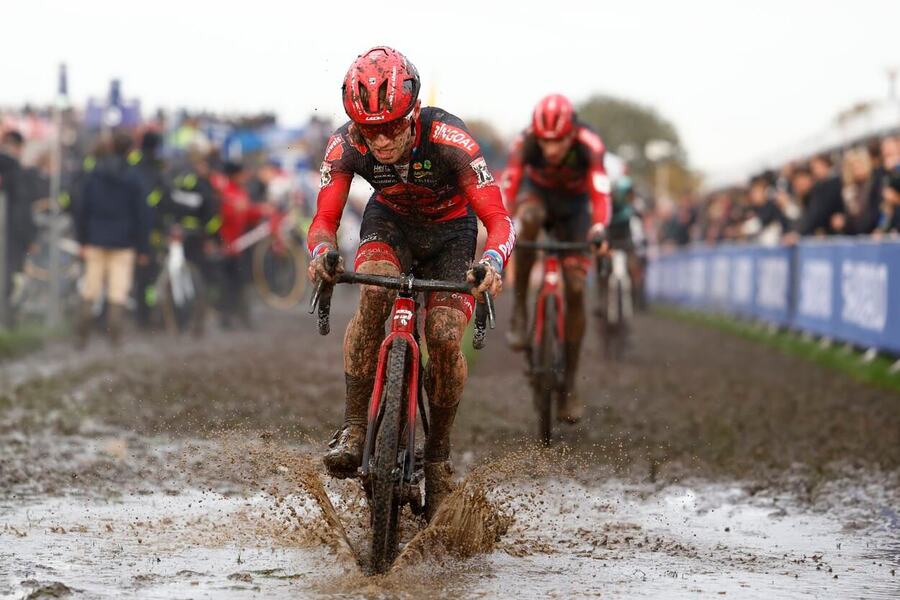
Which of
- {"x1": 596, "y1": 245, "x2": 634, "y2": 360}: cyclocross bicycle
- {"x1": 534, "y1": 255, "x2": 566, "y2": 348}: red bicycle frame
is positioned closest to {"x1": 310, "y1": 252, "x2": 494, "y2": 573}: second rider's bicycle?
{"x1": 534, "y1": 255, "x2": 566, "y2": 348}: red bicycle frame

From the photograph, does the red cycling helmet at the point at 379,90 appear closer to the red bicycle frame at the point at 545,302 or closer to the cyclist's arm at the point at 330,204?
the cyclist's arm at the point at 330,204

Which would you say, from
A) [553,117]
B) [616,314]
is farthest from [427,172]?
[616,314]

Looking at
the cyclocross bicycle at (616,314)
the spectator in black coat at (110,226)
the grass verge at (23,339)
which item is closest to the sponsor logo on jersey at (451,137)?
the cyclocross bicycle at (616,314)

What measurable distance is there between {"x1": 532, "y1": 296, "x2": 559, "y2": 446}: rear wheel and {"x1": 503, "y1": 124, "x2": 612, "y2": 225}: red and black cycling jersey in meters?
0.71

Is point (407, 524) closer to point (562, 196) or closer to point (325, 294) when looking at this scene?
point (325, 294)

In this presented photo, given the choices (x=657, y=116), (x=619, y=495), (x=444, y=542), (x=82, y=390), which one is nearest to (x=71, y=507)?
(x=444, y=542)

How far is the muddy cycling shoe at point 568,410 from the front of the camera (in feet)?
32.8

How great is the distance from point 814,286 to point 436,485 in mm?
12427

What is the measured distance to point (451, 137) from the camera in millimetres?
6348

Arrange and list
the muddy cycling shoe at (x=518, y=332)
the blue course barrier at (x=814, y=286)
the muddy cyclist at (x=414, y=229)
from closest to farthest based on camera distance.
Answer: the muddy cyclist at (x=414, y=229) → the muddy cycling shoe at (x=518, y=332) → the blue course barrier at (x=814, y=286)

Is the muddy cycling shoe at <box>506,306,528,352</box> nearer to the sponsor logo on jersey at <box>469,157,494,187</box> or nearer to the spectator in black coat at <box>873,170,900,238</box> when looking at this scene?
the sponsor logo on jersey at <box>469,157,494,187</box>

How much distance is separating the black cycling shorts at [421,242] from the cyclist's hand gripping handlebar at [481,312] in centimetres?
52

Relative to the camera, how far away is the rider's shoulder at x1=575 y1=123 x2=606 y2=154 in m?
9.94

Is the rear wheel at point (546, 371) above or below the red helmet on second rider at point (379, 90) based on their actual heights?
below
